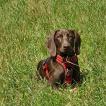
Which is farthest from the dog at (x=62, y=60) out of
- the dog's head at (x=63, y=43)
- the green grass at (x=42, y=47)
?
the green grass at (x=42, y=47)

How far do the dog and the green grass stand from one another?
20 cm

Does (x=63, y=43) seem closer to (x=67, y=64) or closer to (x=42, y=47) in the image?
(x=67, y=64)

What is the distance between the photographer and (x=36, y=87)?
6.53 metres

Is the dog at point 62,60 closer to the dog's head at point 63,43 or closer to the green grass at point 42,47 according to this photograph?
the dog's head at point 63,43

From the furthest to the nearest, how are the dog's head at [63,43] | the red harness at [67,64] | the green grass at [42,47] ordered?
1. the dog's head at [63,43]
2. the red harness at [67,64]
3. the green grass at [42,47]

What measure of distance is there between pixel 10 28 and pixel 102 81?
427 cm

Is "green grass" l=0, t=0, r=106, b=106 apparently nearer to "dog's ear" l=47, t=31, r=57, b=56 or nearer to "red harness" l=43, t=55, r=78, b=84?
"red harness" l=43, t=55, r=78, b=84

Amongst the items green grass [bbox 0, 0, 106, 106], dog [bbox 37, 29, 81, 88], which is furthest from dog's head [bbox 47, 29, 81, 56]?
green grass [bbox 0, 0, 106, 106]

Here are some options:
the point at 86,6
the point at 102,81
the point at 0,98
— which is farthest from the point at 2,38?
the point at 102,81

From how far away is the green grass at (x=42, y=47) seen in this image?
6102 millimetres

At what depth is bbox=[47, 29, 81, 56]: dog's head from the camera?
715 cm

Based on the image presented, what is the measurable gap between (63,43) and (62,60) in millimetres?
260

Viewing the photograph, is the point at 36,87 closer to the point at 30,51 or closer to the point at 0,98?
the point at 0,98

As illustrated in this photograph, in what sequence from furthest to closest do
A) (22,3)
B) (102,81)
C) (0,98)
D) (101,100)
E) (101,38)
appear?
(22,3)
(101,38)
(0,98)
(102,81)
(101,100)
